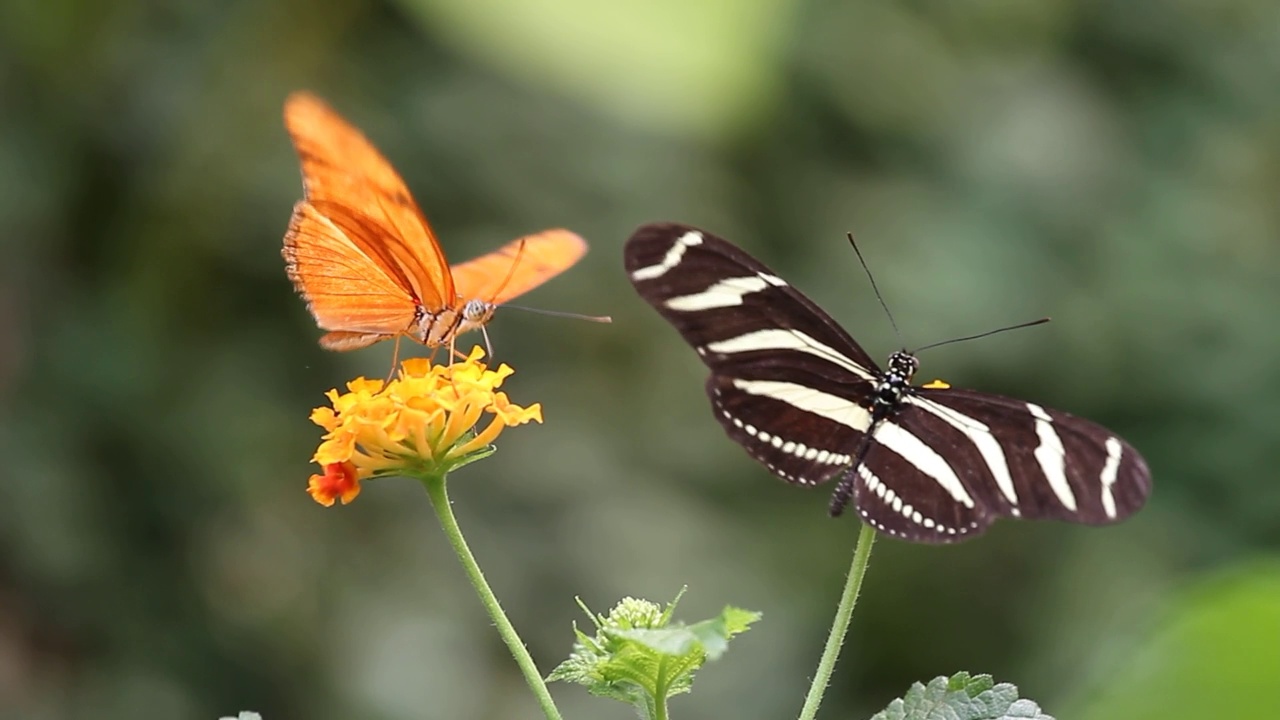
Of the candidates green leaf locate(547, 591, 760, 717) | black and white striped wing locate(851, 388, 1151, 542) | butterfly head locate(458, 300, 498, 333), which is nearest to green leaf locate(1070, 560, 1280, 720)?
black and white striped wing locate(851, 388, 1151, 542)

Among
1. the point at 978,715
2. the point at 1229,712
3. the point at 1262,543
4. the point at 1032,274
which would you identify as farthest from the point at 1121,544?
the point at 978,715

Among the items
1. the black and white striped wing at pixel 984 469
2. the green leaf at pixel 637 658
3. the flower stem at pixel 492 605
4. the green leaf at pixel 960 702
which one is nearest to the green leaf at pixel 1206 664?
the black and white striped wing at pixel 984 469

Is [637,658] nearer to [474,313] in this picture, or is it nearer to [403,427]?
[403,427]

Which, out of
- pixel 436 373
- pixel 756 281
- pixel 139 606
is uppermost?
pixel 756 281

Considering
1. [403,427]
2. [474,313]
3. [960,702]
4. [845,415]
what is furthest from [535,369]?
[960,702]

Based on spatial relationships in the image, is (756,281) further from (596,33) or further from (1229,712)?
(1229,712)

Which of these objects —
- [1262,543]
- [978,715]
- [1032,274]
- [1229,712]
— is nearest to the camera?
[978,715]
